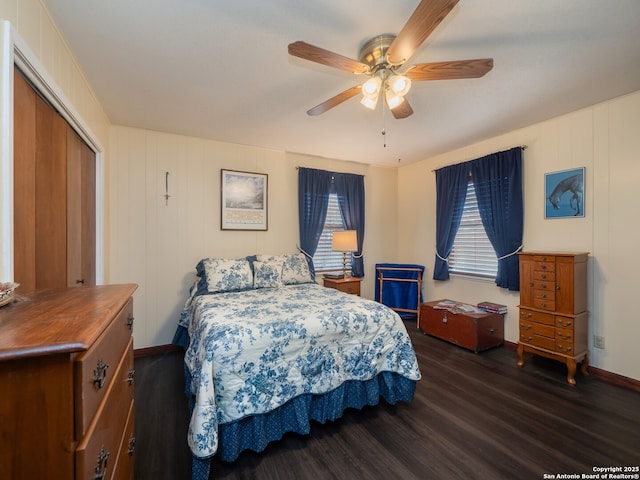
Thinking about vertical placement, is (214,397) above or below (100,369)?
below

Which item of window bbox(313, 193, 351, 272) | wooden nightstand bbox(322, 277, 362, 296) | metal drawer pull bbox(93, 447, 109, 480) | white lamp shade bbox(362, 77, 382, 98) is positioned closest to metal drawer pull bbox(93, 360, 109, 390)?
metal drawer pull bbox(93, 447, 109, 480)

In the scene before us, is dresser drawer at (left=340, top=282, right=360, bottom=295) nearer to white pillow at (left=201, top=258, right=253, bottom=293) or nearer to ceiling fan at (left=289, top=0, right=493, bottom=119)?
white pillow at (left=201, top=258, right=253, bottom=293)

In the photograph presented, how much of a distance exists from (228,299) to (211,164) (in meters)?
1.82

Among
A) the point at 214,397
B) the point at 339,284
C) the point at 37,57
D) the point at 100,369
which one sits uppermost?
the point at 37,57

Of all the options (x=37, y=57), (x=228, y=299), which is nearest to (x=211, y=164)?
(x=228, y=299)

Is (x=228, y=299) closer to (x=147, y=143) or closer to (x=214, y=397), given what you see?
(x=214, y=397)

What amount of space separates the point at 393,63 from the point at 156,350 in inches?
140

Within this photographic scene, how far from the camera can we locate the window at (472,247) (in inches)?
139

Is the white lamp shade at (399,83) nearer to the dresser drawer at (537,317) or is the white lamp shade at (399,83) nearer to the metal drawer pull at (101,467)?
the metal drawer pull at (101,467)

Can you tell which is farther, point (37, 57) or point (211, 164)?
point (211, 164)

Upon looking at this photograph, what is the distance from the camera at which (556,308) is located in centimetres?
256

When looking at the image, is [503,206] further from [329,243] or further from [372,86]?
[372,86]

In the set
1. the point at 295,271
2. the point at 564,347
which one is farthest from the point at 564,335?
the point at 295,271

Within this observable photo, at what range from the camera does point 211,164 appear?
3.48 m
